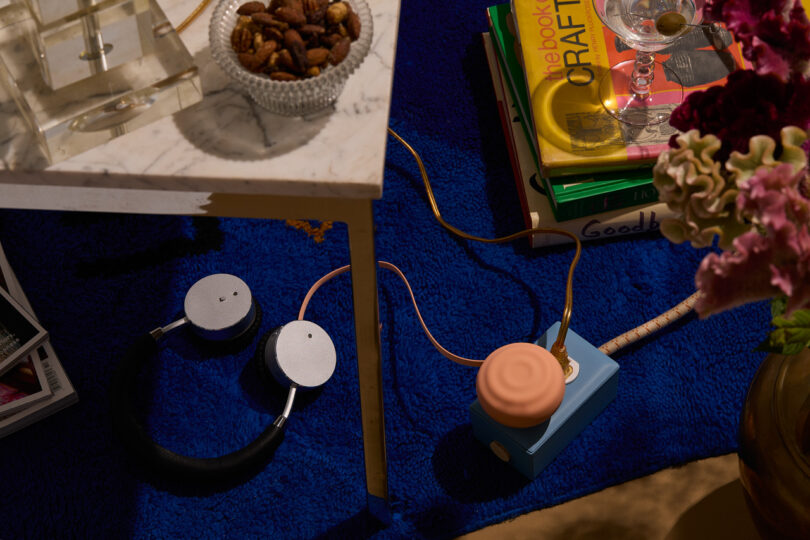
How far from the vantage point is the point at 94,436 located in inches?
45.0

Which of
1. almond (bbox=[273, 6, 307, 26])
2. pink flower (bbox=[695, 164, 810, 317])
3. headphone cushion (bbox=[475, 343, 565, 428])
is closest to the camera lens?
pink flower (bbox=[695, 164, 810, 317])

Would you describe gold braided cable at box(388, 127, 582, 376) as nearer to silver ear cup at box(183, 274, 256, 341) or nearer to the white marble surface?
silver ear cup at box(183, 274, 256, 341)

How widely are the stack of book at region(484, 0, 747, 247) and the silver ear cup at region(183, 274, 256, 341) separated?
434 mm

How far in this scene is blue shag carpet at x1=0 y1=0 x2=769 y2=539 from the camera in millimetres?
1103

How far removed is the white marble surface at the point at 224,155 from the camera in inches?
24.1

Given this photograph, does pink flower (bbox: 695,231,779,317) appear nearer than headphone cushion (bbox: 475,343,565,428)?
Yes

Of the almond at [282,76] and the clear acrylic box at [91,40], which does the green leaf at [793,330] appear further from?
the clear acrylic box at [91,40]

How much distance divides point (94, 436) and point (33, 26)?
651 mm

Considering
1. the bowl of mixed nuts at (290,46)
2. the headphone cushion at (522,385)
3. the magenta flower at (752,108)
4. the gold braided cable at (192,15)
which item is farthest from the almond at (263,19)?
the headphone cushion at (522,385)

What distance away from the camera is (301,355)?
3.69ft

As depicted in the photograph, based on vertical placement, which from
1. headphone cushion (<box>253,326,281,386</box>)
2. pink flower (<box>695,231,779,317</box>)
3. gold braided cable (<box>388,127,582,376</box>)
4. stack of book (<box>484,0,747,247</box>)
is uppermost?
pink flower (<box>695,231,779,317</box>)

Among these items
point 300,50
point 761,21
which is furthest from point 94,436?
point 761,21

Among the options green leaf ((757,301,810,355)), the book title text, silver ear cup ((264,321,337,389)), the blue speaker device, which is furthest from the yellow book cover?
green leaf ((757,301,810,355))

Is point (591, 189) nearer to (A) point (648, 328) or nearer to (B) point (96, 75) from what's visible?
(A) point (648, 328)
